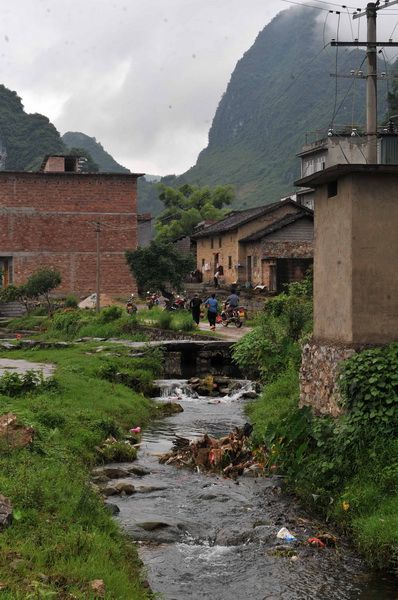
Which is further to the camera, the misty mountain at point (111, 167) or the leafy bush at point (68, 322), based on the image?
the misty mountain at point (111, 167)

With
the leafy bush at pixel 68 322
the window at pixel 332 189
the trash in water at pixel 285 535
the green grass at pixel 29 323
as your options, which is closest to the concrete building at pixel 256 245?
the leafy bush at pixel 68 322

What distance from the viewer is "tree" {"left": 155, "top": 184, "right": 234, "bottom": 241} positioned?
80.0m

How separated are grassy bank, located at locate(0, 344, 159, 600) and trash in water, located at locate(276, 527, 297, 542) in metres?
1.91

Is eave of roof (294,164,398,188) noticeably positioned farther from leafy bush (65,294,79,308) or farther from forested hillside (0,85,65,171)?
forested hillside (0,85,65,171)

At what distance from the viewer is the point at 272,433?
13.2 metres

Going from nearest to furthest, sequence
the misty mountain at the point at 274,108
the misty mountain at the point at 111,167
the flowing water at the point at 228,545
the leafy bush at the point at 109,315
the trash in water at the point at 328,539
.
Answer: the flowing water at the point at 228,545 → the trash in water at the point at 328,539 → the leafy bush at the point at 109,315 → the misty mountain at the point at 274,108 → the misty mountain at the point at 111,167

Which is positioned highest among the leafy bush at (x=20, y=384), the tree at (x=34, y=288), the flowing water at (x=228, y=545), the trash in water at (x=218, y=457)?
the tree at (x=34, y=288)

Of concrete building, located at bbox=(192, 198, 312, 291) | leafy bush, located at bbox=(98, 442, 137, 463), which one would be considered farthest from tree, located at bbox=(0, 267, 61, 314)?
leafy bush, located at bbox=(98, 442, 137, 463)

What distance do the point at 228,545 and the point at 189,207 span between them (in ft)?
255

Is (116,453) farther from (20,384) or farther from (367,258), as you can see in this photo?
(367,258)

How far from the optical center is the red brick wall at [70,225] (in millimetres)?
49781

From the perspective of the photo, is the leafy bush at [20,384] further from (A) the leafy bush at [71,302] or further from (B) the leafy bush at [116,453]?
(A) the leafy bush at [71,302]

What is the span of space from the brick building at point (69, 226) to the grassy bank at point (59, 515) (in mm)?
34457

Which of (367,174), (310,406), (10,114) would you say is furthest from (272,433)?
(10,114)
